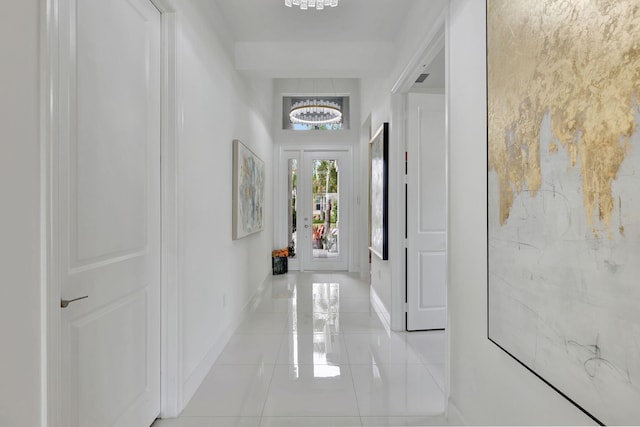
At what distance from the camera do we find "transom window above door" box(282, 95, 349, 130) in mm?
5496

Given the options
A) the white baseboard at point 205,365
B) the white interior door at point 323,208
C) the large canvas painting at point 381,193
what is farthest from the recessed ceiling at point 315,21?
the white interior door at point 323,208

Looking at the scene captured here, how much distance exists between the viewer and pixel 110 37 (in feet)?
5.03

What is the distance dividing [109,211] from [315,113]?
4546mm

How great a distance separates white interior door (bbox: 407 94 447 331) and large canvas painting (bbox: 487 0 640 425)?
6.53ft

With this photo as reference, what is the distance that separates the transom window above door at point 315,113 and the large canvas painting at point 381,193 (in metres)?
1.51

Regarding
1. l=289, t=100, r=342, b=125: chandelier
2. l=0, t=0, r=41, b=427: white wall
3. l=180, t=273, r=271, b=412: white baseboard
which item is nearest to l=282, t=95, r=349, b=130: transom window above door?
l=289, t=100, r=342, b=125: chandelier

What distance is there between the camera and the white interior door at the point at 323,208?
21.3ft

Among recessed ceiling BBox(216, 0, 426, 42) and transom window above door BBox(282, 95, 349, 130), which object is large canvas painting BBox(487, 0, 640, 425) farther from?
transom window above door BBox(282, 95, 349, 130)

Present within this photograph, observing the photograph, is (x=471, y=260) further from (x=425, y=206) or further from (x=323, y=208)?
(x=323, y=208)

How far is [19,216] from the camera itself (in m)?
0.97

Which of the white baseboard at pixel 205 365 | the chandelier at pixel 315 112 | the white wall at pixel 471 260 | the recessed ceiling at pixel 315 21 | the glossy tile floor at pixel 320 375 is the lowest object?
the glossy tile floor at pixel 320 375

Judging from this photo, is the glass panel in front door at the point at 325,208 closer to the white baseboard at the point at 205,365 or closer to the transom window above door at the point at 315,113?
the transom window above door at the point at 315,113

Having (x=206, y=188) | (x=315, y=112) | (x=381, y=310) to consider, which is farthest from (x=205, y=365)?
(x=315, y=112)

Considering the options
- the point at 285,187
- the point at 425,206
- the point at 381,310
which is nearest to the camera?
the point at 425,206
